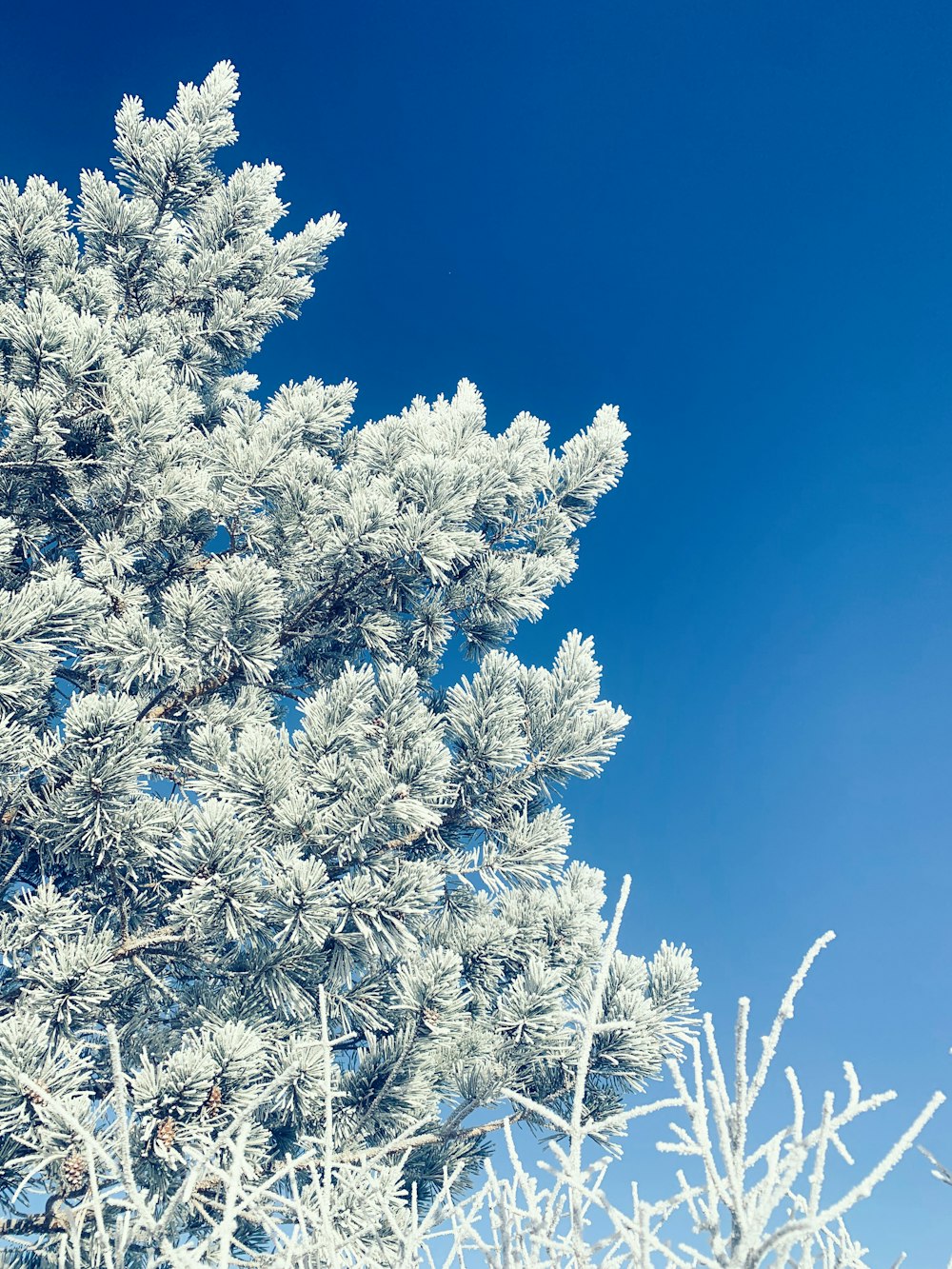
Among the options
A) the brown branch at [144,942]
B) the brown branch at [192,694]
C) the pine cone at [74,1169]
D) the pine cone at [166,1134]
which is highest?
the brown branch at [192,694]

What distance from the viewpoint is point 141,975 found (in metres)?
3.72

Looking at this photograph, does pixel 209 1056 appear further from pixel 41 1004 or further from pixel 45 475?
pixel 45 475

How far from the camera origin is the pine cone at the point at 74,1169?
2.99m

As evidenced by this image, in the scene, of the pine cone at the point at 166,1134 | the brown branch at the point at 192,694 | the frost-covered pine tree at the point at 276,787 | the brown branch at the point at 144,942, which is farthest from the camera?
the brown branch at the point at 192,694

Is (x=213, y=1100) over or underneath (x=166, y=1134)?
over

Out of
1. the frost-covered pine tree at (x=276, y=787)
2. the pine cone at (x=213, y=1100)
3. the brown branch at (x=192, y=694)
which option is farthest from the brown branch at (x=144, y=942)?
the brown branch at (x=192, y=694)

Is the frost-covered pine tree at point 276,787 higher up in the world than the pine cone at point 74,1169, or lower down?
higher up

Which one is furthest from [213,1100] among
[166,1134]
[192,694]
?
[192,694]

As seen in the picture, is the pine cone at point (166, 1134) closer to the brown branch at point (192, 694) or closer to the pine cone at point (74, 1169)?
the pine cone at point (74, 1169)

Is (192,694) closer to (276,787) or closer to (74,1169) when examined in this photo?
(276,787)

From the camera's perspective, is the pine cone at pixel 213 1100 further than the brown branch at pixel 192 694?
No

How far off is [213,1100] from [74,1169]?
51 cm

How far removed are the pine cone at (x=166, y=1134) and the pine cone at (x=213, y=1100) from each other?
12cm

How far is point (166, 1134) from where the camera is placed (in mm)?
2982
